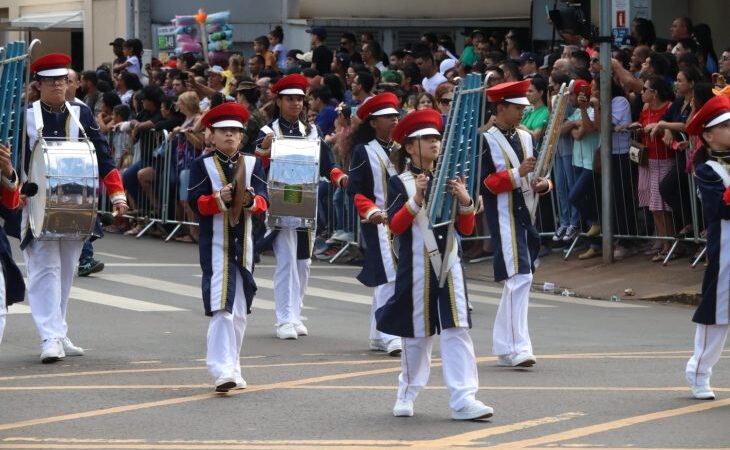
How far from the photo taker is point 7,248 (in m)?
9.98

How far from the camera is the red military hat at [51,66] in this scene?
1149cm

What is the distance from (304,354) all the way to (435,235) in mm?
3186

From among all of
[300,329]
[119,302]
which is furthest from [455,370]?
[119,302]

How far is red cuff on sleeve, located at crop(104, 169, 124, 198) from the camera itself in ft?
38.1

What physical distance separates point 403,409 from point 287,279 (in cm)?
430

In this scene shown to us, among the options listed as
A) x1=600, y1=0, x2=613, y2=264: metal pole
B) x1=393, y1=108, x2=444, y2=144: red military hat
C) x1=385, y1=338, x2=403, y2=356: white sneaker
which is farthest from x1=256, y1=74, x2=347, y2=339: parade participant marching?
x1=600, y1=0, x2=613, y2=264: metal pole

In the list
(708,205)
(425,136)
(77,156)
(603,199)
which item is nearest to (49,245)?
(77,156)

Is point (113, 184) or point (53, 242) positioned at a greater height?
point (113, 184)

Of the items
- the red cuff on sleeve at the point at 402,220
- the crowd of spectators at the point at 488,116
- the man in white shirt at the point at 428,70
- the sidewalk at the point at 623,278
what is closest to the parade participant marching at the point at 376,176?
the crowd of spectators at the point at 488,116

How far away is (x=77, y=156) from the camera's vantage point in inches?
446

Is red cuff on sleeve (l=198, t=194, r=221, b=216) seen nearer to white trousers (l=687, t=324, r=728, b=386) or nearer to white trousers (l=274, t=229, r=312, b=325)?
white trousers (l=274, t=229, r=312, b=325)

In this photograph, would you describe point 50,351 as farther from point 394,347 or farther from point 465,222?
point 465,222

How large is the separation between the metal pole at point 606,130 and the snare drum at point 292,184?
5184 millimetres

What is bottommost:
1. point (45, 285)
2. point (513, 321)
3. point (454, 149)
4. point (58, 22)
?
point (513, 321)
